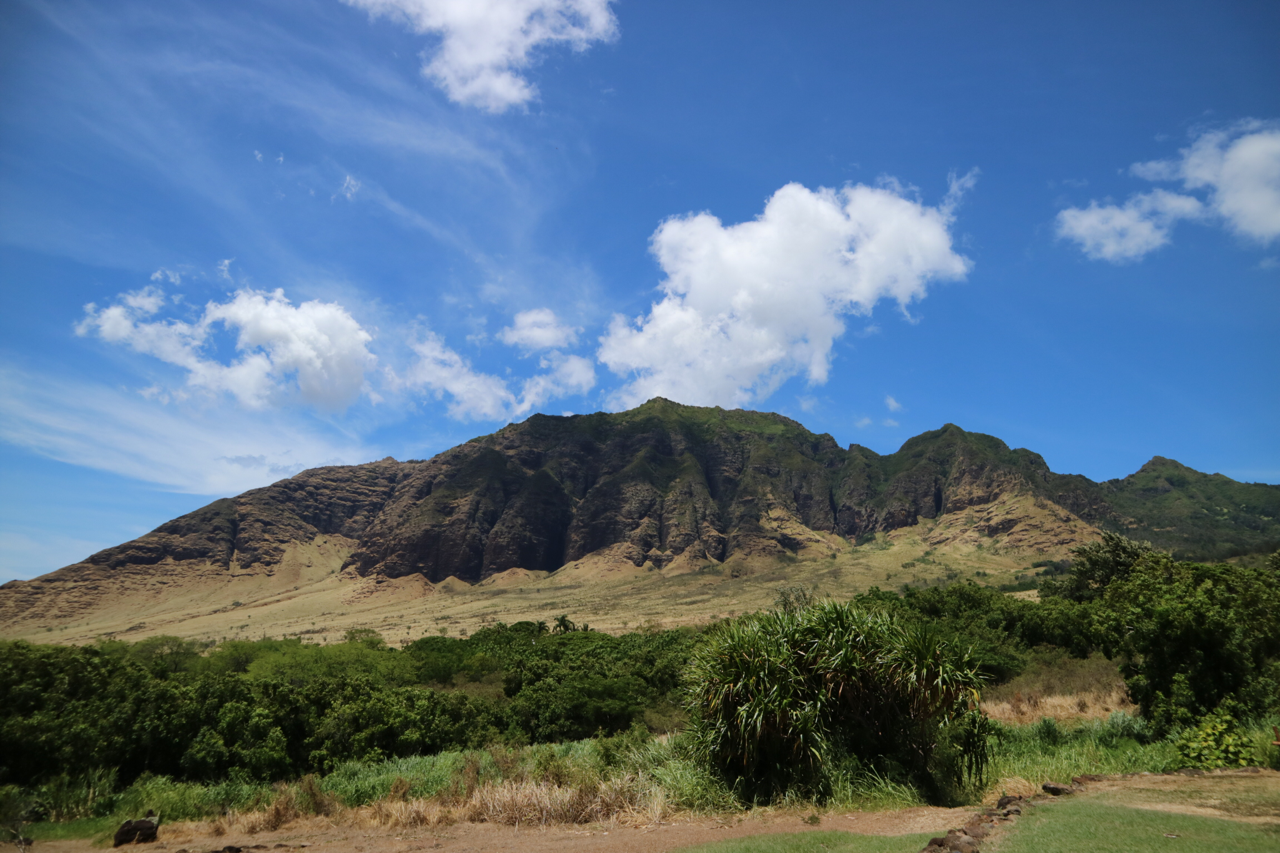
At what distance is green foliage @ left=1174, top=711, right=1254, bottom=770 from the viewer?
12898 millimetres

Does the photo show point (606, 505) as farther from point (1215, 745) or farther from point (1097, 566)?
point (1215, 745)

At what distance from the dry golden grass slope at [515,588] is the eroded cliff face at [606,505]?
101 inches

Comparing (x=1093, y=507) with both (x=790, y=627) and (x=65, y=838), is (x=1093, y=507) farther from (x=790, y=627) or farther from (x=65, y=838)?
(x=65, y=838)

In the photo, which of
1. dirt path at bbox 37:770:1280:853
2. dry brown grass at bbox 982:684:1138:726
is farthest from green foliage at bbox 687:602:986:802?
dry brown grass at bbox 982:684:1138:726

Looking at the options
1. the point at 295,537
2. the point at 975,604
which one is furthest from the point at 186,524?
the point at 975,604

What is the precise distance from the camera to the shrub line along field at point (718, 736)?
13523 mm

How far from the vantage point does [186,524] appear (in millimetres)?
154875

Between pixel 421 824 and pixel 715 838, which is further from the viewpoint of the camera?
pixel 421 824

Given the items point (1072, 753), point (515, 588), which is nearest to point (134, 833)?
point (1072, 753)

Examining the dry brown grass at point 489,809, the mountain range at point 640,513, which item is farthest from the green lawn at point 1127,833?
the mountain range at point 640,513

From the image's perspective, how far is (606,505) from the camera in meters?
169

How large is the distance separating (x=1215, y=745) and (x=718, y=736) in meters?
9.67

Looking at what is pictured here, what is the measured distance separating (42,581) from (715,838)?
165 meters

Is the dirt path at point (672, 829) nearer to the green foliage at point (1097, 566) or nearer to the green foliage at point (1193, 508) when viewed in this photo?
the green foliage at point (1097, 566)
